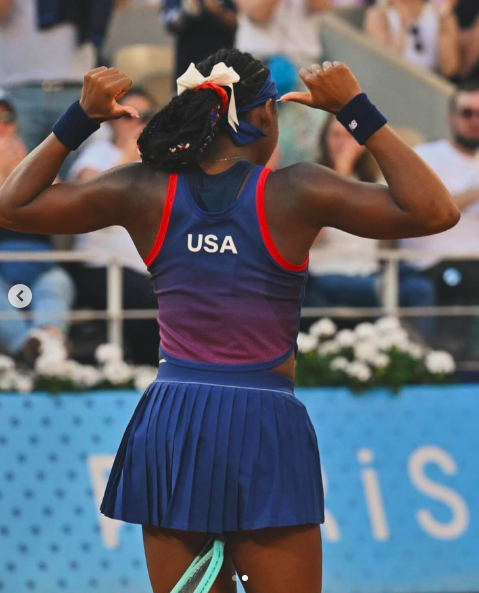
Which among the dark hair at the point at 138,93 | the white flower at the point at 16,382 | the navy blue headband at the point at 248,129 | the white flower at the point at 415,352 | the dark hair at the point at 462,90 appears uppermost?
the dark hair at the point at 462,90

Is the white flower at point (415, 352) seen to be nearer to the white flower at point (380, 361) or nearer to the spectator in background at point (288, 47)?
the white flower at point (380, 361)

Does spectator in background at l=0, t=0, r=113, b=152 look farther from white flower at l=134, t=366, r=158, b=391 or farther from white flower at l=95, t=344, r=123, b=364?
white flower at l=134, t=366, r=158, b=391

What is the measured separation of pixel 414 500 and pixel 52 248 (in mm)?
2565

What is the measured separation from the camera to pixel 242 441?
2.44 meters

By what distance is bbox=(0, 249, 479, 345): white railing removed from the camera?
559 cm

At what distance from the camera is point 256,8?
6.90 m

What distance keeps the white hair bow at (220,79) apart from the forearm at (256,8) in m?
4.53

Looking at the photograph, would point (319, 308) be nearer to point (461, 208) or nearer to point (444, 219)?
point (461, 208)

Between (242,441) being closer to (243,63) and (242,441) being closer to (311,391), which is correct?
(243,63)

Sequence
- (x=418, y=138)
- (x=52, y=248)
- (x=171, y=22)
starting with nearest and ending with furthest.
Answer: (x=52, y=248), (x=171, y=22), (x=418, y=138)

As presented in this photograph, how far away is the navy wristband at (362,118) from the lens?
2461 millimetres

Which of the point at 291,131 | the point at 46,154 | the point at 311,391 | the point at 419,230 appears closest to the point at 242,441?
the point at 419,230

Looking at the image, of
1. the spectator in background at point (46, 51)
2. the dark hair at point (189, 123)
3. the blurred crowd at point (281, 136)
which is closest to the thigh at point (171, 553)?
the dark hair at point (189, 123)

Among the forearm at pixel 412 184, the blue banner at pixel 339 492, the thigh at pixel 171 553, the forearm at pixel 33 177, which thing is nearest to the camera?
the forearm at pixel 412 184
